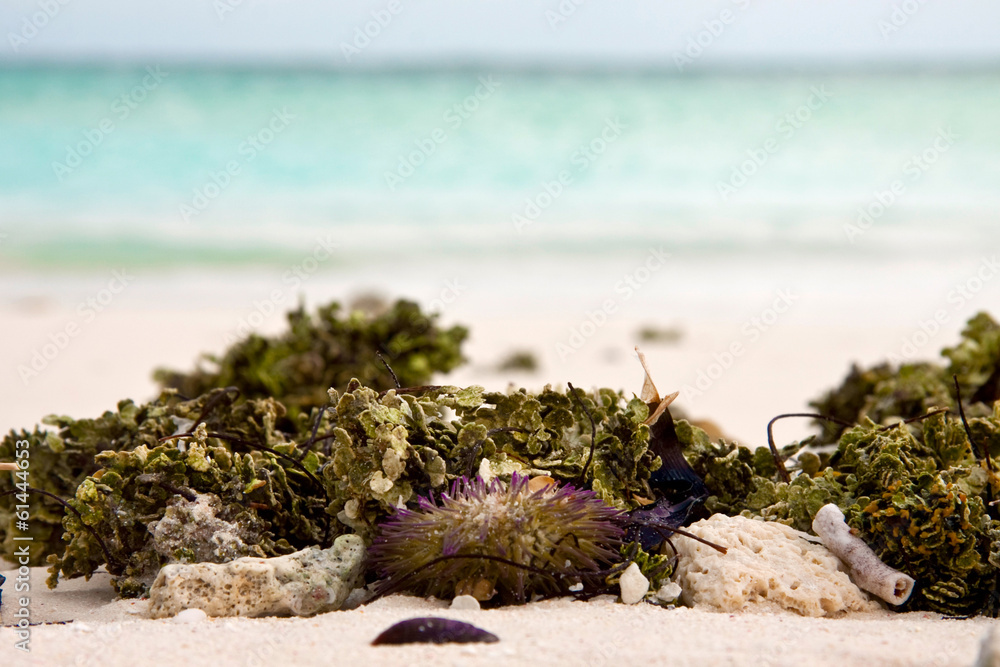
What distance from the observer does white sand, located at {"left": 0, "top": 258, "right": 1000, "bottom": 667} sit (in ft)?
6.64

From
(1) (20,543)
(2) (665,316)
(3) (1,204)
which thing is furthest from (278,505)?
(3) (1,204)

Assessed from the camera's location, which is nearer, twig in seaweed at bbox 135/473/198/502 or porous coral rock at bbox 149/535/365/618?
porous coral rock at bbox 149/535/365/618

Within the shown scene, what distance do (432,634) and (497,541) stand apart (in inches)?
12.9

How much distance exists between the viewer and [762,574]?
2.48 m

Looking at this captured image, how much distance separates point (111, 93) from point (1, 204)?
306 inches

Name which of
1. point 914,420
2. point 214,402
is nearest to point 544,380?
point 214,402

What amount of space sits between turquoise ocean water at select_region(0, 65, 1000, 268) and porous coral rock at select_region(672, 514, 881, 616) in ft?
41.6

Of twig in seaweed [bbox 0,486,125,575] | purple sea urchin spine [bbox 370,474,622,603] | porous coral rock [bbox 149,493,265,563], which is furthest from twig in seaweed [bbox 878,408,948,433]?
twig in seaweed [bbox 0,486,125,575]

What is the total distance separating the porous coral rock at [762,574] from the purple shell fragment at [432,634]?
28.9 inches

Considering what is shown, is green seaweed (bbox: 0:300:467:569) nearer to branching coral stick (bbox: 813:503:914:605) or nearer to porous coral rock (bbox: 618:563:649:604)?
porous coral rock (bbox: 618:563:649:604)

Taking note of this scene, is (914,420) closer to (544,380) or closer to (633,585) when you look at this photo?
(633,585)

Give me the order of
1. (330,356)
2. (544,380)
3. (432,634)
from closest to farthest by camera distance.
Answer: (432,634) → (330,356) → (544,380)

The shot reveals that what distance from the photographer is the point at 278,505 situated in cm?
275

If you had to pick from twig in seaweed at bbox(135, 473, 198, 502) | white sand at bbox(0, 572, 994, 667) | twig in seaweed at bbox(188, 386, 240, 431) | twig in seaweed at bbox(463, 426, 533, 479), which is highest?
twig in seaweed at bbox(188, 386, 240, 431)
